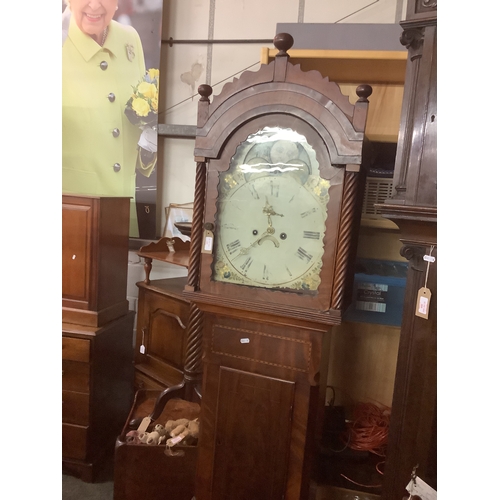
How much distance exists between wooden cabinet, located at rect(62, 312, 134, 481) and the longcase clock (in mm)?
677

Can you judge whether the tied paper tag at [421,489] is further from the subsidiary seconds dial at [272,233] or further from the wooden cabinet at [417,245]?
the subsidiary seconds dial at [272,233]

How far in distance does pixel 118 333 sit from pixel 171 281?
13.1 inches

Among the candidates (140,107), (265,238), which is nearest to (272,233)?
(265,238)

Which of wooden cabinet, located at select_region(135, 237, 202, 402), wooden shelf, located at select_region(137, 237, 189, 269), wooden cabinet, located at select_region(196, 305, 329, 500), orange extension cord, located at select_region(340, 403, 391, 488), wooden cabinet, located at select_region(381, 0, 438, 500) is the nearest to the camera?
wooden cabinet, located at select_region(381, 0, 438, 500)

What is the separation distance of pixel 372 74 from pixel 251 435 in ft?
4.41

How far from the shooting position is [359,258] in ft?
5.73

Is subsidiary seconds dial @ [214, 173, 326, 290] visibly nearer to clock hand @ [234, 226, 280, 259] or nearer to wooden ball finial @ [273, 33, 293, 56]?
clock hand @ [234, 226, 280, 259]

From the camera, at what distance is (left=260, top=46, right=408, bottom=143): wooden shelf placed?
147 cm

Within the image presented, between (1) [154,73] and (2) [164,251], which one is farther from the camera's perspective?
(1) [154,73]

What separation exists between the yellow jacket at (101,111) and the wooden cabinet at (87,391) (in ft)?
1.98

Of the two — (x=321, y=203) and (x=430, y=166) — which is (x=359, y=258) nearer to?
(x=321, y=203)

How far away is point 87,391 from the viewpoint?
179 centimetres

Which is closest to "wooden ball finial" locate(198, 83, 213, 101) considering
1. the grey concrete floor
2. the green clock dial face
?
the green clock dial face

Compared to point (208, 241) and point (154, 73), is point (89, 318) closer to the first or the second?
point (208, 241)
